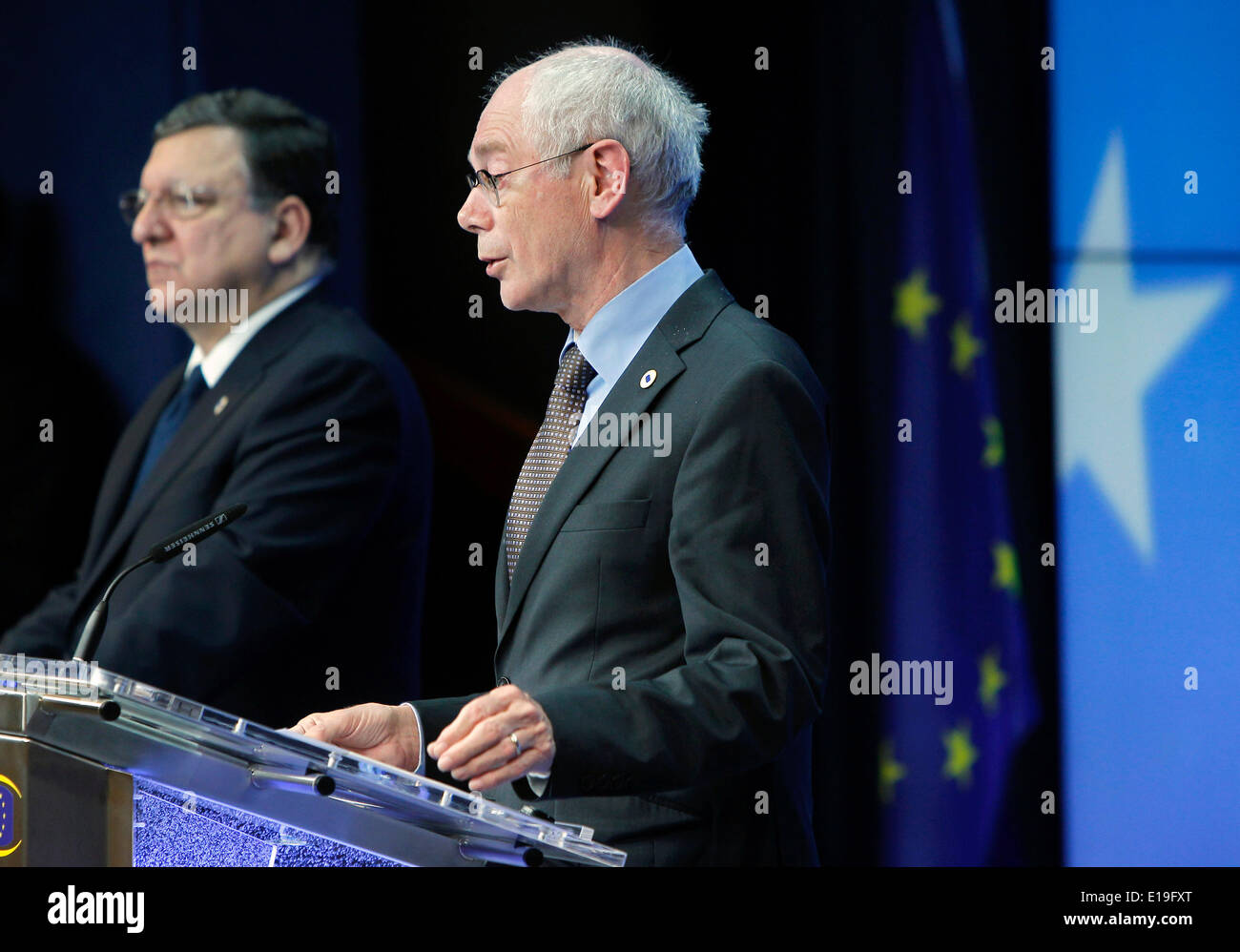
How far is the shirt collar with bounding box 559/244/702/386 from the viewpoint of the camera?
6.16ft

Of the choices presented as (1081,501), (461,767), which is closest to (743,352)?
(461,767)

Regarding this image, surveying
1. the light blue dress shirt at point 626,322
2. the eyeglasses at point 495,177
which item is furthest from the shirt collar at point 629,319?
the eyeglasses at point 495,177

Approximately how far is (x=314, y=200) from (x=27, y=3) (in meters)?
1.02

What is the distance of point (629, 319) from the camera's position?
188 centimetres

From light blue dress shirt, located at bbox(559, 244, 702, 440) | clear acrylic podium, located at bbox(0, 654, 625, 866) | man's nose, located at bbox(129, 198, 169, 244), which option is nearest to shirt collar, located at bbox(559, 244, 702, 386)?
light blue dress shirt, located at bbox(559, 244, 702, 440)

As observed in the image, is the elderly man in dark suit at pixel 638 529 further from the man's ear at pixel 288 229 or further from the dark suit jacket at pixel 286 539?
the man's ear at pixel 288 229

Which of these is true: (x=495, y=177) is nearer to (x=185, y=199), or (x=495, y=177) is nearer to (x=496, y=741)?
(x=496, y=741)

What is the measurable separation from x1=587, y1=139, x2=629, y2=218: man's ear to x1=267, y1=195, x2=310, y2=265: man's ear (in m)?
1.38

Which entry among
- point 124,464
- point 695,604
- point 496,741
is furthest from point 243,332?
point 496,741

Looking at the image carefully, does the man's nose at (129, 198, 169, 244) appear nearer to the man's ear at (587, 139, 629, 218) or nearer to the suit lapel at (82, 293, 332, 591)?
the suit lapel at (82, 293, 332, 591)

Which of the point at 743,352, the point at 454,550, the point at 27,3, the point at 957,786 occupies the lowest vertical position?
the point at 957,786

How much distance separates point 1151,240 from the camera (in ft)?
9.93

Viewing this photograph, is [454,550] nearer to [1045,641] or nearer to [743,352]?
[1045,641]

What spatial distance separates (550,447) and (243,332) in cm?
138
